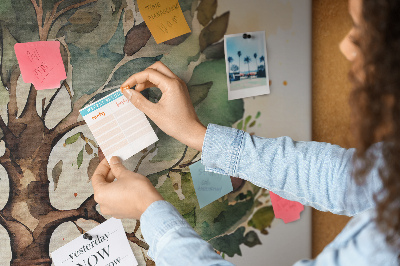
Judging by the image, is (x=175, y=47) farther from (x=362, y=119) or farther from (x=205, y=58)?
(x=362, y=119)

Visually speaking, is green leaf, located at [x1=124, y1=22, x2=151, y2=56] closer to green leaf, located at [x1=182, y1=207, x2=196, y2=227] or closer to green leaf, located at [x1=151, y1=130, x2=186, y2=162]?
green leaf, located at [x1=151, y1=130, x2=186, y2=162]

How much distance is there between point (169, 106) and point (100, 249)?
375 mm

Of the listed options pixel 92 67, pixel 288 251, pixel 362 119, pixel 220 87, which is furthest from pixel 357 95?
pixel 288 251

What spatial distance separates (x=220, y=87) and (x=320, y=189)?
13.8 inches

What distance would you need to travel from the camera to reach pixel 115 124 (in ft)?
2.34

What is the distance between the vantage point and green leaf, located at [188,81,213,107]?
0.82 metres

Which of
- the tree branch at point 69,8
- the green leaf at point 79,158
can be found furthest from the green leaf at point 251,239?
the tree branch at point 69,8

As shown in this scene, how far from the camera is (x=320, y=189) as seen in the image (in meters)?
0.65

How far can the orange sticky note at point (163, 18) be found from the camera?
0.75 meters

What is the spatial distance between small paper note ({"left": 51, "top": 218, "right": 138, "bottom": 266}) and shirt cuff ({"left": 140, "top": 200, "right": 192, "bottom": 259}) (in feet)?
0.80

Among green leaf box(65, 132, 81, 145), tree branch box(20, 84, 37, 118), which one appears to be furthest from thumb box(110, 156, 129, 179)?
tree branch box(20, 84, 37, 118)

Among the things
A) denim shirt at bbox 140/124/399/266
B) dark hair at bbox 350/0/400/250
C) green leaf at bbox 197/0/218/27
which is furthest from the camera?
green leaf at bbox 197/0/218/27

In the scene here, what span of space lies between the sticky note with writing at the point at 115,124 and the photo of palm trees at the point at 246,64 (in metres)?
0.26

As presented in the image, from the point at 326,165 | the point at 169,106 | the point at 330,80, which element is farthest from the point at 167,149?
the point at 330,80
